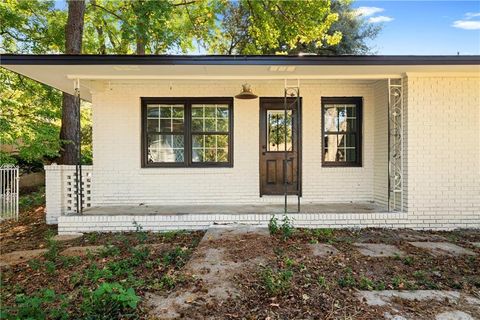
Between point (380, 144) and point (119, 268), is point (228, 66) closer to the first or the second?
point (119, 268)

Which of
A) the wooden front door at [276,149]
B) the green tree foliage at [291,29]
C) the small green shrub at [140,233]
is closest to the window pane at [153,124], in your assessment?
the small green shrub at [140,233]

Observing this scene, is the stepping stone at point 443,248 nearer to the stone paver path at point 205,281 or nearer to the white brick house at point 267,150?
the white brick house at point 267,150

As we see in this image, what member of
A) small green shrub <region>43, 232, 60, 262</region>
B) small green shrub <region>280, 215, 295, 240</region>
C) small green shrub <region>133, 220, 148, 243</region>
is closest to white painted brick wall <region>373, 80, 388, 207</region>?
small green shrub <region>280, 215, 295, 240</region>

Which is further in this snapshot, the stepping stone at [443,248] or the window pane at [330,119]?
the window pane at [330,119]

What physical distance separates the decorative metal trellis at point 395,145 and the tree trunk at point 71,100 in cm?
749

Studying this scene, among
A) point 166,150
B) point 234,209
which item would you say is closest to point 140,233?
point 234,209

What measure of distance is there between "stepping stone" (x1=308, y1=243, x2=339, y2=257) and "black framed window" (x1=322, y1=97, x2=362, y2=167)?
2712mm

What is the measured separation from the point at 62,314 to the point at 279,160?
4986 millimetres

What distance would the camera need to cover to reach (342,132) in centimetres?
675

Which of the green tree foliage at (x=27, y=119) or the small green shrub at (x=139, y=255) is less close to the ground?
the green tree foliage at (x=27, y=119)

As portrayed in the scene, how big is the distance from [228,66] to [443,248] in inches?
162

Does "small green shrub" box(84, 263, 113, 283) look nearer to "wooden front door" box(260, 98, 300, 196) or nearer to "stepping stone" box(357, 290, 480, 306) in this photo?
"stepping stone" box(357, 290, 480, 306)

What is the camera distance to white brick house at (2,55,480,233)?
17.9 feet

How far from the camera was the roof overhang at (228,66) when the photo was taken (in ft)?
15.3
